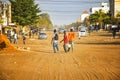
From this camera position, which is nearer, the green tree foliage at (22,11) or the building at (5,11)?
the building at (5,11)

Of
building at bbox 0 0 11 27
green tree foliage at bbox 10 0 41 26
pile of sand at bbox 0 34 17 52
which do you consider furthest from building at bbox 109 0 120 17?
pile of sand at bbox 0 34 17 52

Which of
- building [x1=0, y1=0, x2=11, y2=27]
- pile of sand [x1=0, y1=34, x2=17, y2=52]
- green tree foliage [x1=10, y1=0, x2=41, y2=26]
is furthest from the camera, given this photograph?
green tree foliage [x1=10, y1=0, x2=41, y2=26]

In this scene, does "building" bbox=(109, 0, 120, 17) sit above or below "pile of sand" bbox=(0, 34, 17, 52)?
above

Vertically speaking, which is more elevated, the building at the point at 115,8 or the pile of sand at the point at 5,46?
the building at the point at 115,8

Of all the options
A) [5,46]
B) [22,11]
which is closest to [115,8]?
[22,11]

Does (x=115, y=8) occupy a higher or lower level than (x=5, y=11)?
higher

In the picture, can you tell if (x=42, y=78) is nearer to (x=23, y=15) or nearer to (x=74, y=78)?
(x=74, y=78)

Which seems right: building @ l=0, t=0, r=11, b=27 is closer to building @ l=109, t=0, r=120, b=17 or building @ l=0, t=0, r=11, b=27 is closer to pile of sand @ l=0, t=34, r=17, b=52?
pile of sand @ l=0, t=34, r=17, b=52

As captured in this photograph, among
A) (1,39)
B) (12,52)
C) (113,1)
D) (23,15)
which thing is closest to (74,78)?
(12,52)

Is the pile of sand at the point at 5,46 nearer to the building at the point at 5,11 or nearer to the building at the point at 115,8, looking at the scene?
the building at the point at 5,11

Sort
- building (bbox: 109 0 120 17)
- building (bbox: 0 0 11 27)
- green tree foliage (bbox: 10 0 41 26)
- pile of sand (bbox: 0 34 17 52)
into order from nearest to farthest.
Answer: pile of sand (bbox: 0 34 17 52) < building (bbox: 0 0 11 27) < green tree foliage (bbox: 10 0 41 26) < building (bbox: 109 0 120 17)

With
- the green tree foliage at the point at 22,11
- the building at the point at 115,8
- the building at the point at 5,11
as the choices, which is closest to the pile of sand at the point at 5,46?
the building at the point at 5,11

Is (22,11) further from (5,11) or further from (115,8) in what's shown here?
(115,8)

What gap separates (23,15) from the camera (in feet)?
299
